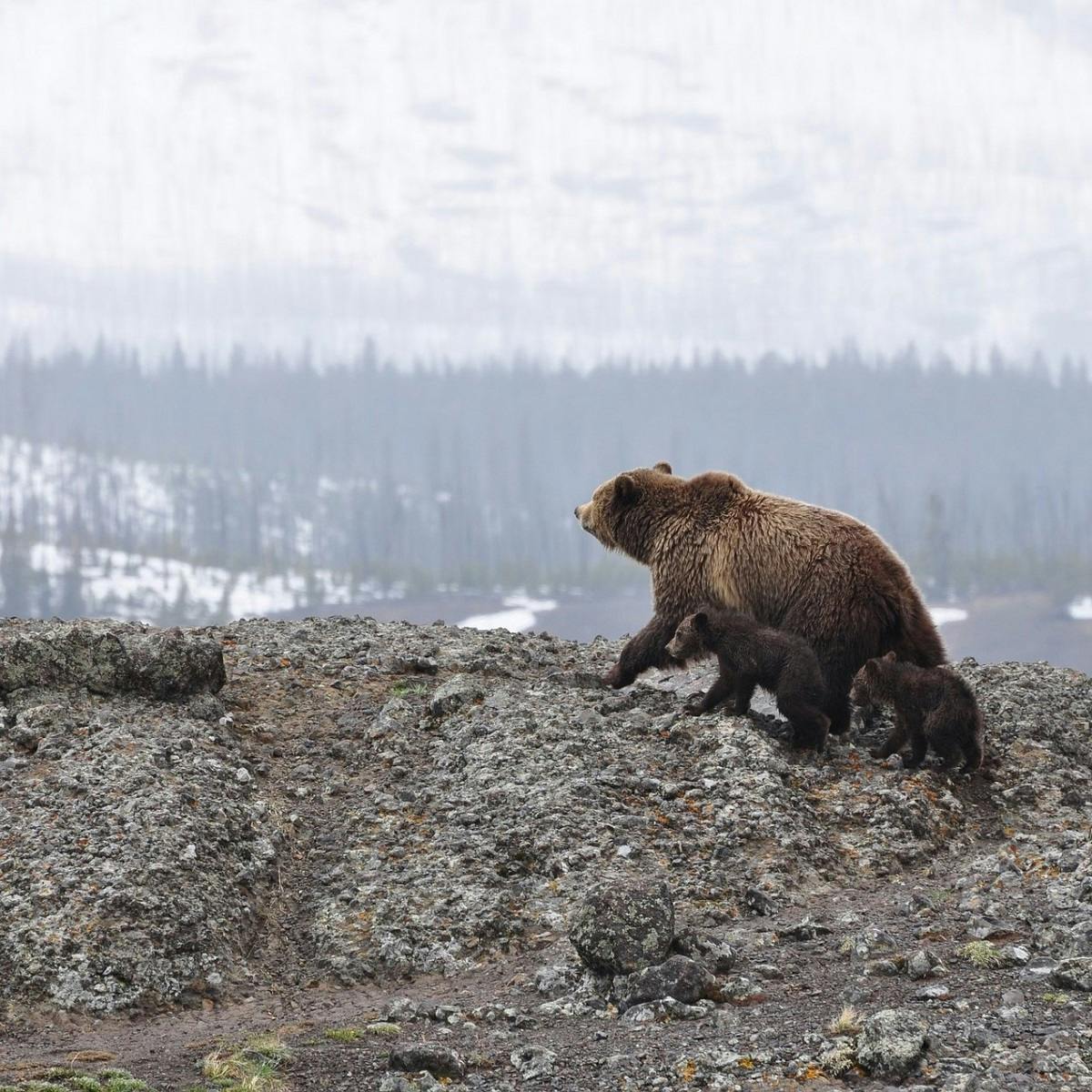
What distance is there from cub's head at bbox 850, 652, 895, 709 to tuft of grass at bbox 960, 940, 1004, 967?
3521 millimetres

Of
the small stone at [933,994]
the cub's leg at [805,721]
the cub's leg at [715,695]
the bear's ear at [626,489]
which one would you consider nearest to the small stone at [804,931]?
the small stone at [933,994]

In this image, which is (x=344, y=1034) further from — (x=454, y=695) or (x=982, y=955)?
(x=454, y=695)

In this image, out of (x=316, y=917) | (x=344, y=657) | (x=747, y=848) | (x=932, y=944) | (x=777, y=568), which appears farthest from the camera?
(x=344, y=657)

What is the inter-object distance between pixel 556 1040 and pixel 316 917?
2522mm

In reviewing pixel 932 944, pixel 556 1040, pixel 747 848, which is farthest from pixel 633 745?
pixel 556 1040

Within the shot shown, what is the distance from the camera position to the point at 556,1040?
6.94 metres

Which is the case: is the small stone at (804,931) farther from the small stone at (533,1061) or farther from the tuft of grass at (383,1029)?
the tuft of grass at (383,1029)

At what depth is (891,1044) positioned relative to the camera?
→ 627 cm

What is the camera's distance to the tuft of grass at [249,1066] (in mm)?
6336

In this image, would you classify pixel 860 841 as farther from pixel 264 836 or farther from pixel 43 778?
pixel 43 778

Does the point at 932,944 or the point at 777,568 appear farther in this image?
the point at 777,568

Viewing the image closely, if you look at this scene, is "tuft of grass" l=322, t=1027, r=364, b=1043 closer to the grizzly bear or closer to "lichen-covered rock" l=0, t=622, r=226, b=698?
"lichen-covered rock" l=0, t=622, r=226, b=698

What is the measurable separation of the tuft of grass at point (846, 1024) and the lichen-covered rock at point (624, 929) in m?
1.22

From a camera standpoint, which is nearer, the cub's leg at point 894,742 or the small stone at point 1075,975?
the small stone at point 1075,975
